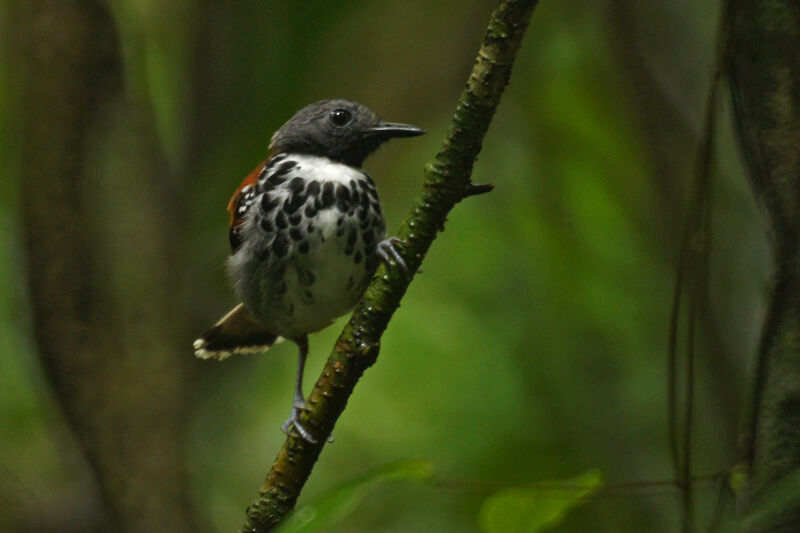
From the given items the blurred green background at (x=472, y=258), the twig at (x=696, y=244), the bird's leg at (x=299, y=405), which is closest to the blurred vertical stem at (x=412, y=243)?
the bird's leg at (x=299, y=405)

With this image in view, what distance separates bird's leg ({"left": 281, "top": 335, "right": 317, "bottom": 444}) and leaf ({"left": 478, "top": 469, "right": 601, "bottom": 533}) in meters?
0.56

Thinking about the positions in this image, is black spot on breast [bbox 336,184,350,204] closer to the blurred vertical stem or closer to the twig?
the blurred vertical stem

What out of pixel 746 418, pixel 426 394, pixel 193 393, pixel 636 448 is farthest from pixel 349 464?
pixel 746 418

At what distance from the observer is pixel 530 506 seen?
1.67m

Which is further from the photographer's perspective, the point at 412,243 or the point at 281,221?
the point at 281,221

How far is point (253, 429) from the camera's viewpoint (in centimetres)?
517

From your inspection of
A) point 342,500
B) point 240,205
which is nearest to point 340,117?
point 240,205

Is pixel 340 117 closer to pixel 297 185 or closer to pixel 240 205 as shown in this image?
pixel 297 185

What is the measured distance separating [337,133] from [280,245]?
511 mm

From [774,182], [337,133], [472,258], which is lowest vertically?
[472,258]

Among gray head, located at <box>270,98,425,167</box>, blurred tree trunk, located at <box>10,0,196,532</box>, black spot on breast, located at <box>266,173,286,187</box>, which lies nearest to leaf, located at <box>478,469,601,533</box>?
black spot on breast, located at <box>266,173,286,187</box>

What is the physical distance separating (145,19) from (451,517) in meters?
3.02

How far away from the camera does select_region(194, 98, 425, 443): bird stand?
2.95 meters

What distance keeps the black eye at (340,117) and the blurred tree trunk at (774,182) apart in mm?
1546
